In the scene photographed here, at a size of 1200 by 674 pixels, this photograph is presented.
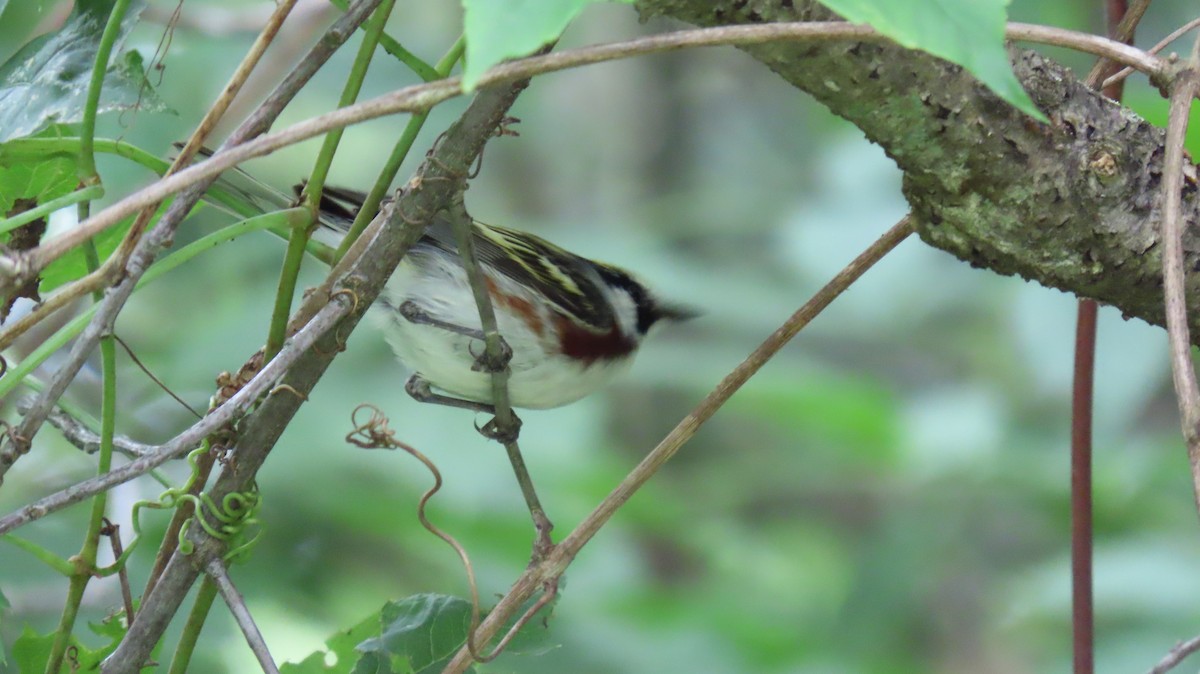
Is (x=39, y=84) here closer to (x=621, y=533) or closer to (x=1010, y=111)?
(x=1010, y=111)

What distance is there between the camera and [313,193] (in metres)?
1.67

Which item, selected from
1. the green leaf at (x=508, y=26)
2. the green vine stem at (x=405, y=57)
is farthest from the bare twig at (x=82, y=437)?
the green leaf at (x=508, y=26)

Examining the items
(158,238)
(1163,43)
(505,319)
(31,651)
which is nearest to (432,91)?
(158,238)

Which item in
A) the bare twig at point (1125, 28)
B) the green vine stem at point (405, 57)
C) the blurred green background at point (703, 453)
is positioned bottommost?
the green vine stem at point (405, 57)

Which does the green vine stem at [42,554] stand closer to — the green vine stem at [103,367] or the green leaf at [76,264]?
the green vine stem at [103,367]

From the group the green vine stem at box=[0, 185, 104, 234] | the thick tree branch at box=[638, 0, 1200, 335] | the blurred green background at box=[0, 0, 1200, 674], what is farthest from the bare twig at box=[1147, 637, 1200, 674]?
the green vine stem at box=[0, 185, 104, 234]

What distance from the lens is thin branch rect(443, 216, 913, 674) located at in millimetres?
1712

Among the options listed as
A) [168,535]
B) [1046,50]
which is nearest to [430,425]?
[168,535]

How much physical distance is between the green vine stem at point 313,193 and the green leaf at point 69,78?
0.30 m

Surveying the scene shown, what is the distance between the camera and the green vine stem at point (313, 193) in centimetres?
162

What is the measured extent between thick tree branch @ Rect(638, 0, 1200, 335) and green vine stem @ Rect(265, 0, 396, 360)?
0.43m

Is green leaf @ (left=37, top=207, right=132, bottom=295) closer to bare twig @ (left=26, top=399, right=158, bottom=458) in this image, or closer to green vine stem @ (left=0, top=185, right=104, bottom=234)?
bare twig @ (left=26, top=399, right=158, bottom=458)

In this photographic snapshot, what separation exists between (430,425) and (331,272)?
213 cm

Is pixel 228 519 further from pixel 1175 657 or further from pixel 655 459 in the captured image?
pixel 1175 657
